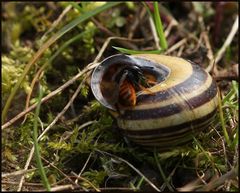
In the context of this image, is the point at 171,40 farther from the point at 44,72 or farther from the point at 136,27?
the point at 44,72

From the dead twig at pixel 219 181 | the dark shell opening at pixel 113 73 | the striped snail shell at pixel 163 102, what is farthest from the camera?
the dark shell opening at pixel 113 73

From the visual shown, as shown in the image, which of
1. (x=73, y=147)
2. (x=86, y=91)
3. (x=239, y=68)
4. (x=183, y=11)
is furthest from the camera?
(x=183, y=11)

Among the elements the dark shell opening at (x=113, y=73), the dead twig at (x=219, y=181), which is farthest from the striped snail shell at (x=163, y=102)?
the dead twig at (x=219, y=181)

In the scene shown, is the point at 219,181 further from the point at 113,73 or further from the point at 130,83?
the point at 113,73

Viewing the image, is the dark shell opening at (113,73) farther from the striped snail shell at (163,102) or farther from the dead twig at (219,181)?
the dead twig at (219,181)

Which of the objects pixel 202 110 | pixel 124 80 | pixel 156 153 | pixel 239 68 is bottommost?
pixel 239 68

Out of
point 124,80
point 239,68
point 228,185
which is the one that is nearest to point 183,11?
point 239,68

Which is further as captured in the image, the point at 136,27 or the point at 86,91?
the point at 136,27
